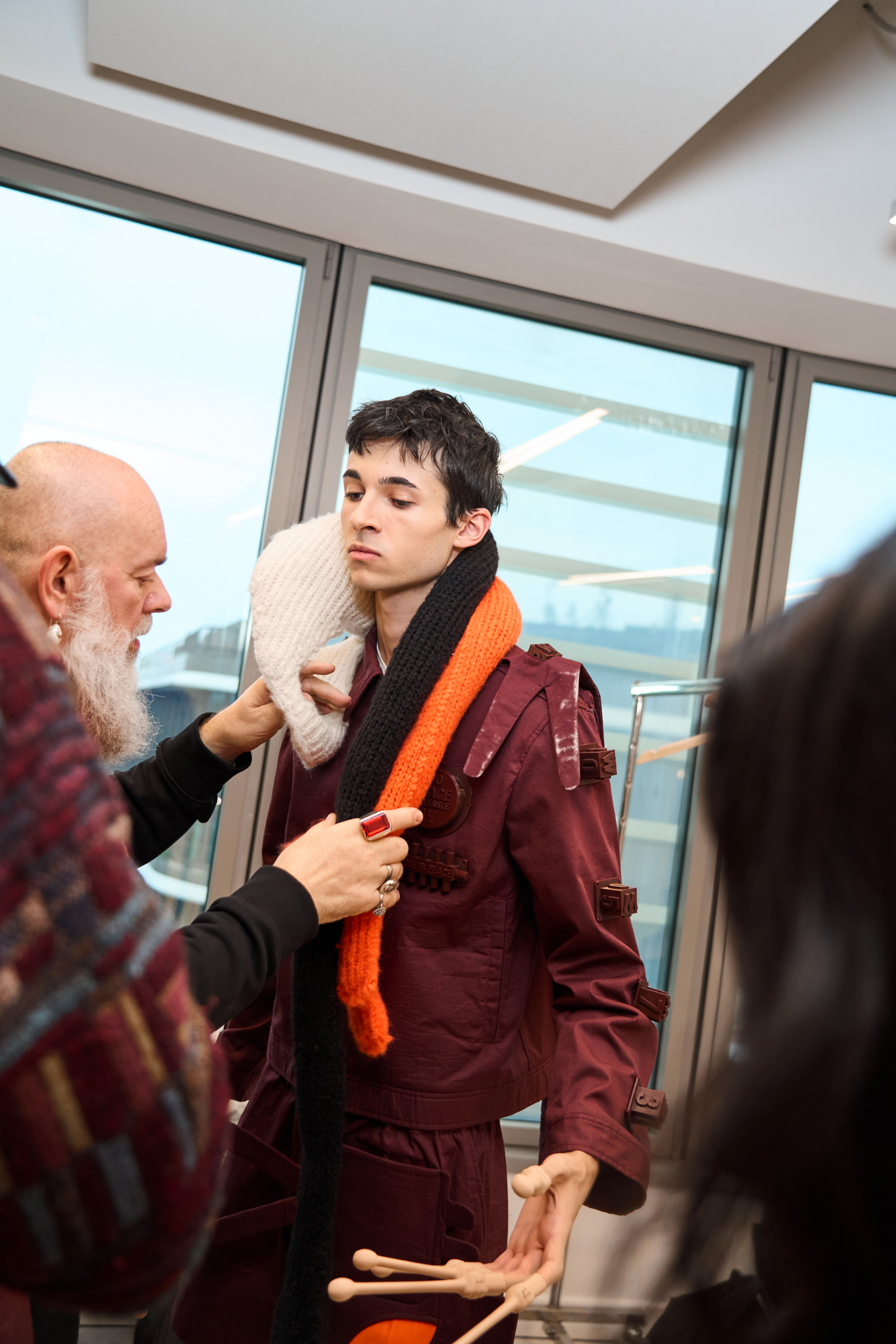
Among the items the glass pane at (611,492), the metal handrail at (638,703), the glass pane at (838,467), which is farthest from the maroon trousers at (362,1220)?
the glass pane at (838,467)

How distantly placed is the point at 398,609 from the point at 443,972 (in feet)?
1.87

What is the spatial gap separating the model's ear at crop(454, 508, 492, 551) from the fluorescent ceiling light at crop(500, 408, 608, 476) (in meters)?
1.38

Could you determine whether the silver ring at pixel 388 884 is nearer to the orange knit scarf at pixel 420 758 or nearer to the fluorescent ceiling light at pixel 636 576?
the orange knit scarf at pixel 420 758

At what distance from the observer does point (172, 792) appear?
4.83 ft

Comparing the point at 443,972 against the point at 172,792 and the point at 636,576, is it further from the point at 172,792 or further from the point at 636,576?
the point at 636,576

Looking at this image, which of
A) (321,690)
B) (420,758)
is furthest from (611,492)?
(420,758)

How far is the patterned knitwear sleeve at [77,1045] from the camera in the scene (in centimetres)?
43

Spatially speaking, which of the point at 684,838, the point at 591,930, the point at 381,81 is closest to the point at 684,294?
the point at 381,81

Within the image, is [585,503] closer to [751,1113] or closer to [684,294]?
[684,294]

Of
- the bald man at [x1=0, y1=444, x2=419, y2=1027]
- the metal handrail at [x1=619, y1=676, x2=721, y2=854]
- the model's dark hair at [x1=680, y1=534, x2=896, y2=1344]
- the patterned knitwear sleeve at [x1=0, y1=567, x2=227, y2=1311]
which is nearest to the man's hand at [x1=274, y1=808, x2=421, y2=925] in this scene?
the bald man at [x1=0, y1=444, x2=419, y2=1027]

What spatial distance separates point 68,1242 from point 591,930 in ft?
2.79

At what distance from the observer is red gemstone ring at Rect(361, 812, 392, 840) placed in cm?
116

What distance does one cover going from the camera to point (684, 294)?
108 inches

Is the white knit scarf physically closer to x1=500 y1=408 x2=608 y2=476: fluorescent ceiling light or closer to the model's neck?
the model's neck
